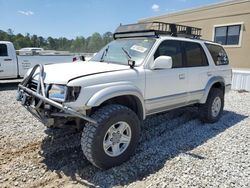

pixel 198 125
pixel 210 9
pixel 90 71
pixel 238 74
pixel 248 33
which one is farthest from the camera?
pixel 210 9

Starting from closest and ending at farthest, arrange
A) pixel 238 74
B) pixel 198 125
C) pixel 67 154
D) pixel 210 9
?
pixel 67 154 → pixel 198 125 → pixel 238 74 → pixel 210 9

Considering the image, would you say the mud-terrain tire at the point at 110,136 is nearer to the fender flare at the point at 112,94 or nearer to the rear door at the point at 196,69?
the fender flare at the point at 112,94

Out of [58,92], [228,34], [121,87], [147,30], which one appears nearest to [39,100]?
[58,92]

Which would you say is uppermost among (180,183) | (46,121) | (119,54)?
(119,54)

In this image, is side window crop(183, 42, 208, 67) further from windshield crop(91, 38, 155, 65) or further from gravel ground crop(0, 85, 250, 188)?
gravel ground crop(0, 85, 250, 188)

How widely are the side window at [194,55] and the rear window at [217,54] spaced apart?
0.40 metres

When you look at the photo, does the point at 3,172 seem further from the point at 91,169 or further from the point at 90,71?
the point at 90,71

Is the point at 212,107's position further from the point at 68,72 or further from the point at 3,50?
the point at 3,50

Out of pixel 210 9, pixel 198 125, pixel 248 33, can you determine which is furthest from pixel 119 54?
pixel 210 9

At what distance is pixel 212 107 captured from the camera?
555 centimetres

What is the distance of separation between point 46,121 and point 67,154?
0.85 meters

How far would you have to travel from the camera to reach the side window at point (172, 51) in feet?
13.8

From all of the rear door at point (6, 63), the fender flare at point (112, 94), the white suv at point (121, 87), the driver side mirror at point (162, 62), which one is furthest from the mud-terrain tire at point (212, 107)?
the rear door at point (6, 63)

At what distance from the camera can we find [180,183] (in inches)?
120
